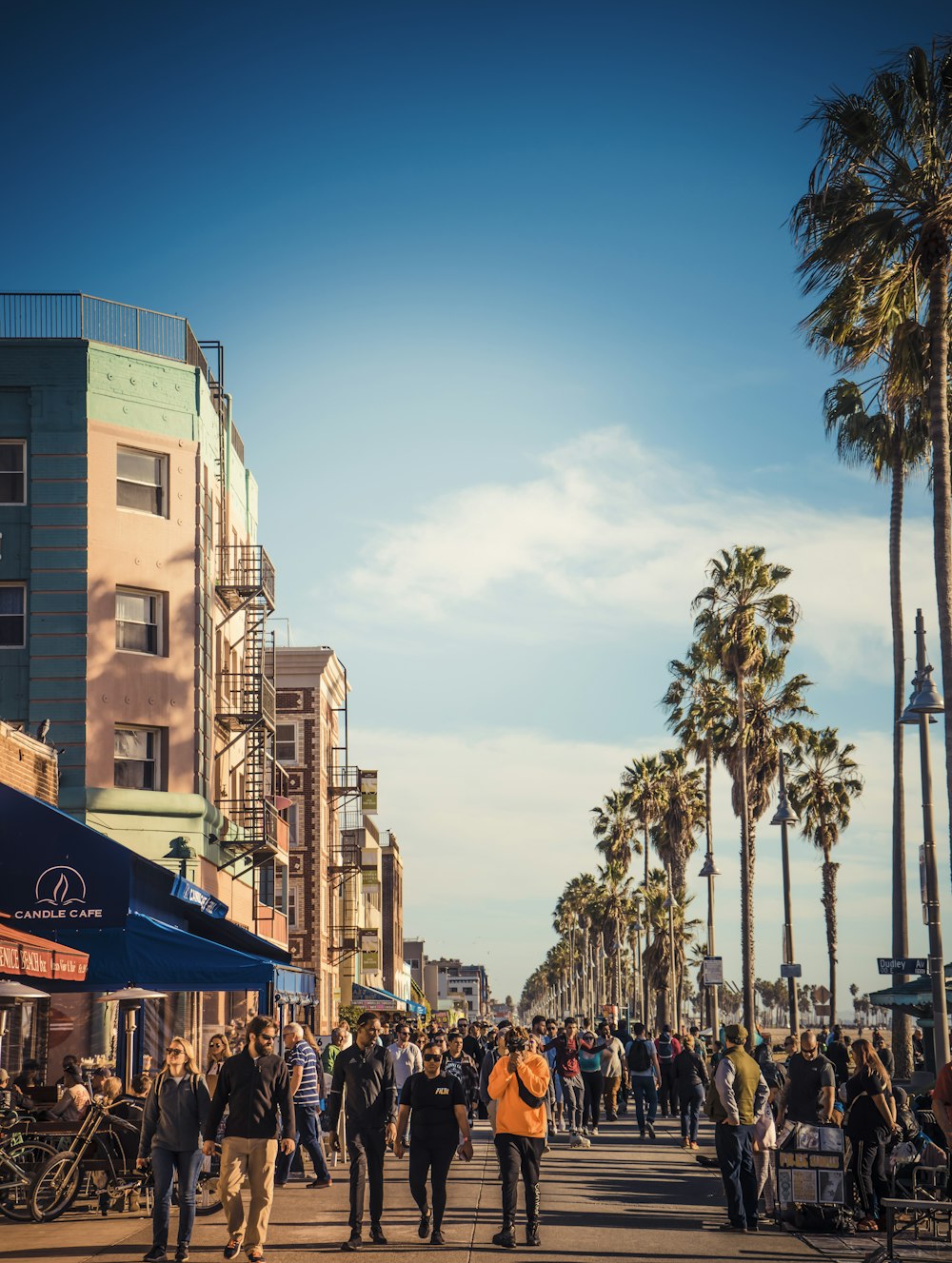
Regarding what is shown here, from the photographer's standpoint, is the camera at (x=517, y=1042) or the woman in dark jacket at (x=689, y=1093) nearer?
the camera at (x=517, y=1042)

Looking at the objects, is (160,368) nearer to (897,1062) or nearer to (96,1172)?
(96,1172)

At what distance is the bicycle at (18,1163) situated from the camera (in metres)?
15.7

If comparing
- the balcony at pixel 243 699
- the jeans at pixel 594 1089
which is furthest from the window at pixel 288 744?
the jeans at pixel 594 1089

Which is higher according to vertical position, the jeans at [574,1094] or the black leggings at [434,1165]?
the black leggings at [434,1165]

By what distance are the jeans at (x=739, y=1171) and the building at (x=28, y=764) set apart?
13173 millimetres

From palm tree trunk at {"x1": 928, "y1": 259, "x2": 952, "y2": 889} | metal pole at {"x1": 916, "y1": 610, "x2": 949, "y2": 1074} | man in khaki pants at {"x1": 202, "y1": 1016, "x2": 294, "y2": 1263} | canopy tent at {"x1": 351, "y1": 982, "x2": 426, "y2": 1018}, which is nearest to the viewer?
Answer: man in khaki pants at {"x1": 202, "y1": 1016, "x2": 294, "y2": 1263}

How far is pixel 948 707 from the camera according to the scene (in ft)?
67.3

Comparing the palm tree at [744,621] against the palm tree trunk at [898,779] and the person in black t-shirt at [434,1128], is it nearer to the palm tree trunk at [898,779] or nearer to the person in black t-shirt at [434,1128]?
the palm tree trunk at [898,779]

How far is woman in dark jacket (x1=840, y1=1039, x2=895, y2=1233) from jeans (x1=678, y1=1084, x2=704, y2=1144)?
9934 millimetres

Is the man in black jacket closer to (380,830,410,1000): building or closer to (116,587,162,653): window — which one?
(116,587,162,653): window

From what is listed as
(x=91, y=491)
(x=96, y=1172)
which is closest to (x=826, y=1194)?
(x=96, y=1172)

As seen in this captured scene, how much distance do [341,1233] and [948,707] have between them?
10.9m

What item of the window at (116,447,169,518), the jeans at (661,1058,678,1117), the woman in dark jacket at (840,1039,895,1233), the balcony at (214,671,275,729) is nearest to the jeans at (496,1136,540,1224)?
the woman in dark jacket at (840,1039,895,1233)

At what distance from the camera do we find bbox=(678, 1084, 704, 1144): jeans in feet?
81.7
